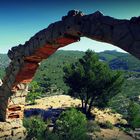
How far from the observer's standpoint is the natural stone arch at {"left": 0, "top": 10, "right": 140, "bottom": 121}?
21.8ft

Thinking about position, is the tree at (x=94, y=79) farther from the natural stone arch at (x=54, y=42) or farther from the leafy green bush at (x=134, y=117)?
the natural stone arch at (x=54, y=42)

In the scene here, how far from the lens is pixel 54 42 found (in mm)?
9312

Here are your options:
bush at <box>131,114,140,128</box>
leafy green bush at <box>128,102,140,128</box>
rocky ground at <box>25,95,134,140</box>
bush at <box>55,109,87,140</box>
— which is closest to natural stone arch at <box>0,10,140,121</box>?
bush at <box>55,109,87,140</box>

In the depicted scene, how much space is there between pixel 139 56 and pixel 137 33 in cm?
52

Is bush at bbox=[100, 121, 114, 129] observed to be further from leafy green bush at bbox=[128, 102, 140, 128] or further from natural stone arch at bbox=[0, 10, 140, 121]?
natural stone arch at bbox=[0, 10, 140, 121]

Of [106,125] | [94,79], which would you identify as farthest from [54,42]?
[94,79]

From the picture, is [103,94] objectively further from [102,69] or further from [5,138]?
[5,138]

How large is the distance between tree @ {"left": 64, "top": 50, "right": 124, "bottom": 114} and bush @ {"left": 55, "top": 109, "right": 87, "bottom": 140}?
483 inches

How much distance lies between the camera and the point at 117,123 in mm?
36062

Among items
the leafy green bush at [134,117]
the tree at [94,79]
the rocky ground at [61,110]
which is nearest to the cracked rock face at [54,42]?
the rocky ground at [61,110]

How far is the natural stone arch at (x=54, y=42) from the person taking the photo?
6.64 m

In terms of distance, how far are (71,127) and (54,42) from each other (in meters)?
12.4

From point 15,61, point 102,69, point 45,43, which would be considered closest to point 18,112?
point 15,61

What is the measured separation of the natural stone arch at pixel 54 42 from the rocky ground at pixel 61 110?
18427mm
